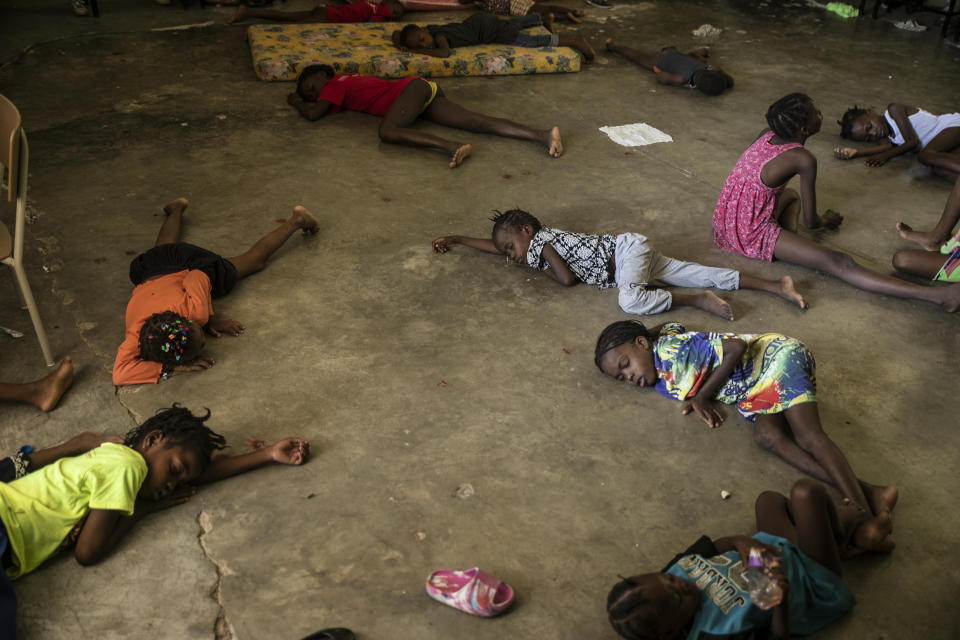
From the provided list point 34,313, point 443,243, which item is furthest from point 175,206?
point 443,243

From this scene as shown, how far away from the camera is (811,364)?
288 centimetres

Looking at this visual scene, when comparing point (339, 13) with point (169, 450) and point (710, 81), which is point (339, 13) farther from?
point (169, 450)

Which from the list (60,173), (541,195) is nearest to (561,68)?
(541,195)

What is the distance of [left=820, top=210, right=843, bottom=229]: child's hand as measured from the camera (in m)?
4.20

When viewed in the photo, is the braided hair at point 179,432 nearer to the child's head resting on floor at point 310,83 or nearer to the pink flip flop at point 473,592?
the pink flip flop at point 473,592

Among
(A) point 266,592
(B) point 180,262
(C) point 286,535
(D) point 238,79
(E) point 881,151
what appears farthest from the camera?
(D) point 238,79

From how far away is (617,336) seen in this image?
3084 mm

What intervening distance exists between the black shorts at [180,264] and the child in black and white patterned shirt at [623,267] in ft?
4.08

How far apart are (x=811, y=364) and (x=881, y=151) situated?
8.99 ft

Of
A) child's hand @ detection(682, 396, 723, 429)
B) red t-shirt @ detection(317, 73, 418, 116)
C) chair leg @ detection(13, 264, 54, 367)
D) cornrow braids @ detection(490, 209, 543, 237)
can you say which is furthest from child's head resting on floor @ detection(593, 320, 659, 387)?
red t-shirt @ detection(317, 73, 418, 116)

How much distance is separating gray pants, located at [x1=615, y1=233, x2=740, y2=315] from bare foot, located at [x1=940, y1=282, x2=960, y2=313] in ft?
2.96

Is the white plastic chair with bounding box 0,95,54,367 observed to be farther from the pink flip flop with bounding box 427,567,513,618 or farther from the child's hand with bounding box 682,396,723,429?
the child's hand with bounding box 682,396,723,429

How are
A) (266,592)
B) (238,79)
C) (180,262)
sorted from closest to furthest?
(266,592), (180,262), (238,79)

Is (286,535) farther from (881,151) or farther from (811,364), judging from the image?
(881,151)
